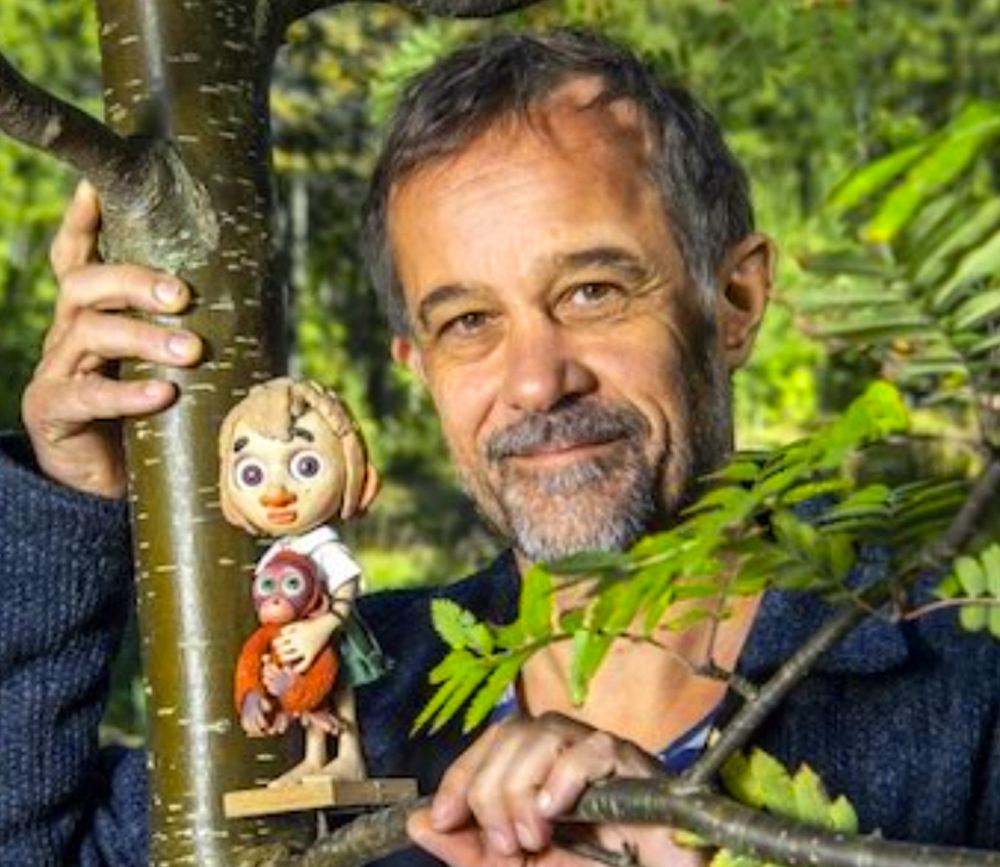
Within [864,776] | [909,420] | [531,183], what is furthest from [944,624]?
[909,420]

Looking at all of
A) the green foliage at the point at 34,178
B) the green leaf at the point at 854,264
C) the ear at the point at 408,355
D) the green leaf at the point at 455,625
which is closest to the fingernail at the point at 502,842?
the green leaf at the point at 455,625

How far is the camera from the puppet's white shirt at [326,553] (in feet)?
7.14

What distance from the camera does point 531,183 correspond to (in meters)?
2.64

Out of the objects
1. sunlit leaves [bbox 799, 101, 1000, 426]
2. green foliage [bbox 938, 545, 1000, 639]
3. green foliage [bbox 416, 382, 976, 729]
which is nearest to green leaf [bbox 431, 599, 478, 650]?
green foliage [bbox 416, 382, 976, 729]

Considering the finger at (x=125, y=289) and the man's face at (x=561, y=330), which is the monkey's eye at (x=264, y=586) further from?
the man's face at (x=561, y=330)

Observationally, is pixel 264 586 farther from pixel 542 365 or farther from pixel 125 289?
pixel 542 365

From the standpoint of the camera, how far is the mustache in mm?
2559

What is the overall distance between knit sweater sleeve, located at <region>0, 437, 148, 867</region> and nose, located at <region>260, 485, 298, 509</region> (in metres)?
0.44

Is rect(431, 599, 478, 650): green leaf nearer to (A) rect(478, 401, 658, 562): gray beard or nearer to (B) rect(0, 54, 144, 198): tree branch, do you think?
(B) rect(0, 54, 144, 198): tree branch

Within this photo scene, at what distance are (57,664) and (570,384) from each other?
0.58 m

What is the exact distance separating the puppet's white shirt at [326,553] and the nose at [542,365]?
16.0 inches

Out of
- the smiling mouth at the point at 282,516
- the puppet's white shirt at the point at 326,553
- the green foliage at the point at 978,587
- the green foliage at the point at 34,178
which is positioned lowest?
the green foliage at the point at 978,587

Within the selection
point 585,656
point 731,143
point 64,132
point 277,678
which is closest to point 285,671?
point 277,678

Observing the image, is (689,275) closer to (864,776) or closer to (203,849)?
(864,776)
